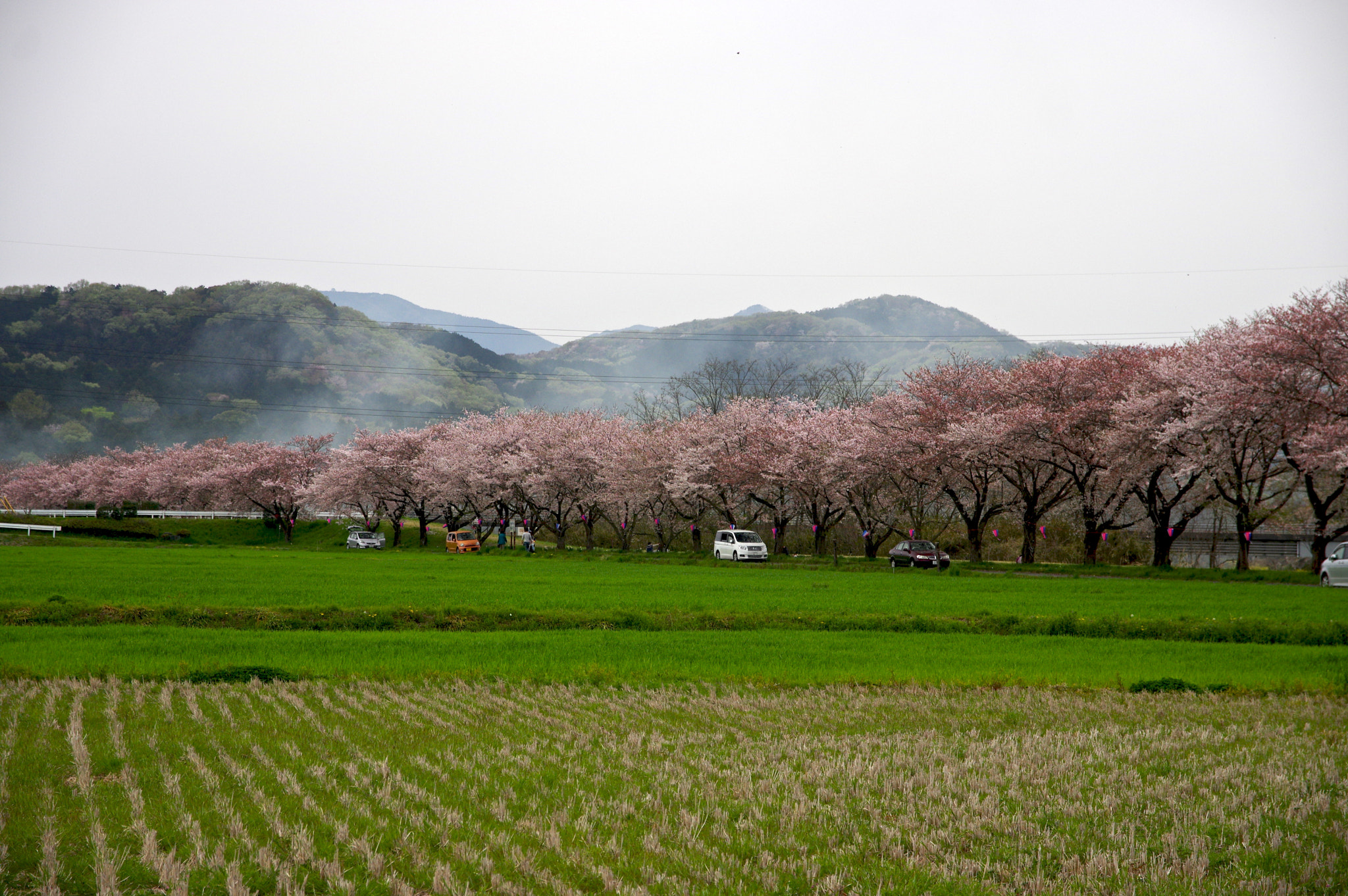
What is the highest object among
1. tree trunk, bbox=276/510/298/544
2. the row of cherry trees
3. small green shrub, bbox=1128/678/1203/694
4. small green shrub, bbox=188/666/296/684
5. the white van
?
the row of cherry trees

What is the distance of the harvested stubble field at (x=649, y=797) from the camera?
5363 mm

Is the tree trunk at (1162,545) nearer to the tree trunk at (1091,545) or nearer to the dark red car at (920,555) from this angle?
the tree trunk at (1091,545)

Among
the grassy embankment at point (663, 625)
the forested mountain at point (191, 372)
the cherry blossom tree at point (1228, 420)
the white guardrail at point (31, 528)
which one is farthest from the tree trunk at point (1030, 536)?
the forested mountain at point (191, 372)

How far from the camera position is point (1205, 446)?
132 ft

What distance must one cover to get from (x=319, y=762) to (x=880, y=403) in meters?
50.1

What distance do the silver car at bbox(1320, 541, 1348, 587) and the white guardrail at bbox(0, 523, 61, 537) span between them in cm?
6864

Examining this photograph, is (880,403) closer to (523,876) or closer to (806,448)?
(806,448)

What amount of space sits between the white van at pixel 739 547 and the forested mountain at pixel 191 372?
115316 millimetres

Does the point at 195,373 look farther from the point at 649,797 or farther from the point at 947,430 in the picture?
the point at 649,797

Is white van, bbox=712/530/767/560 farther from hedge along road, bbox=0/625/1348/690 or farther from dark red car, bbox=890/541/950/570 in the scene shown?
hedge along road, bbox=0/625/1348/690

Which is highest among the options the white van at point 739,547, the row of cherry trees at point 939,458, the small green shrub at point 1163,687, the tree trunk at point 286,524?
the row of cherry trees at point 939,458

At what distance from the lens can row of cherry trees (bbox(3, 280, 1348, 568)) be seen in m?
36.9

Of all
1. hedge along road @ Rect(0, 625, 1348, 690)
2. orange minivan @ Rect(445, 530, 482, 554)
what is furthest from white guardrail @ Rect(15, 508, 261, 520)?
hedge along road @ Rect(0, 625, 1348, 690)

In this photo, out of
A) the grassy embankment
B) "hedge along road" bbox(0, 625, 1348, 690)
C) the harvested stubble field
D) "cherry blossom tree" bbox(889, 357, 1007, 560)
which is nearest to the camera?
the harvested stubble field
